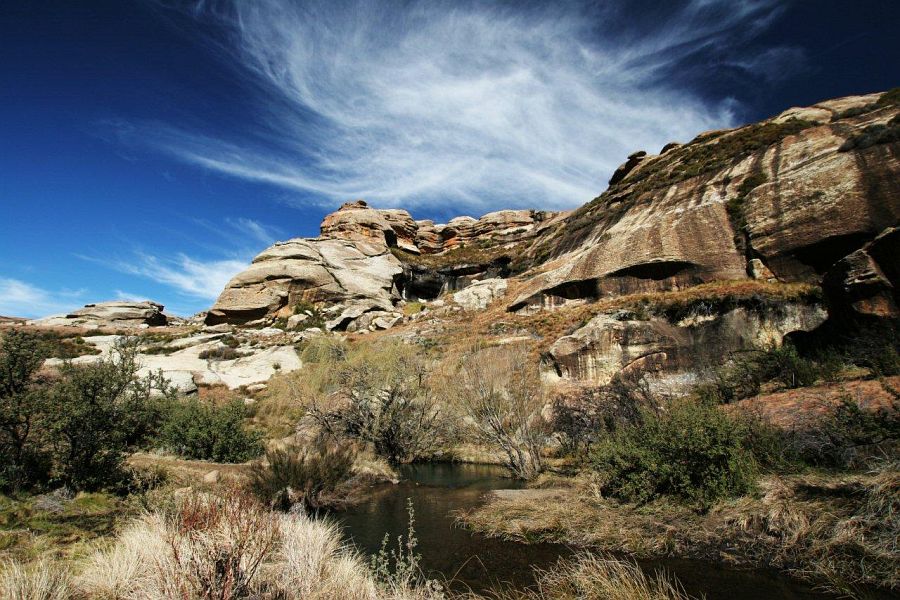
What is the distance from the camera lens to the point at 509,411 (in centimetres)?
1396

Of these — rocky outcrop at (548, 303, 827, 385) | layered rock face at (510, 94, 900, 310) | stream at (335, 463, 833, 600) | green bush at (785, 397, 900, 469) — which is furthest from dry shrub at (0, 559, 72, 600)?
layered rock face at (510, 94, 900, 310)

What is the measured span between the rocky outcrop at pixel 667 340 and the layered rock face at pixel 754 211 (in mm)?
2979

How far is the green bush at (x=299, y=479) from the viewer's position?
33.5 ft

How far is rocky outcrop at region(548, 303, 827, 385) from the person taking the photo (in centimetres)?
1712

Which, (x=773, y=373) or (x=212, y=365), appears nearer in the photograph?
(x=773, y=373)

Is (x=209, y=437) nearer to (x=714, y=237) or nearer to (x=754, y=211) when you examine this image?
(x=714, y=237)

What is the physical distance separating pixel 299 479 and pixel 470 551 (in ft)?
17.4

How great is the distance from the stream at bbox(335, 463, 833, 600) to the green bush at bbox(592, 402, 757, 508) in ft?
6.19

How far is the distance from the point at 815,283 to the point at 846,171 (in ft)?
16.4

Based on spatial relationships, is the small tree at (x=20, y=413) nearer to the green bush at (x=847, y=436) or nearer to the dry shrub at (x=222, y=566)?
the dry shrub at (x=222, y=566)

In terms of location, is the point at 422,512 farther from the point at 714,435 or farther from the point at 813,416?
the point at 813,416

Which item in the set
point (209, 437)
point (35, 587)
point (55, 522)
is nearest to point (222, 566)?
point (35, 587)

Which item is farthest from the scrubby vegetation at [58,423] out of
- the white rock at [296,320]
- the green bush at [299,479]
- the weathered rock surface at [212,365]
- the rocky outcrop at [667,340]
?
the white rock at [296,320]

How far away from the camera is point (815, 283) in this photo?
703 inches
